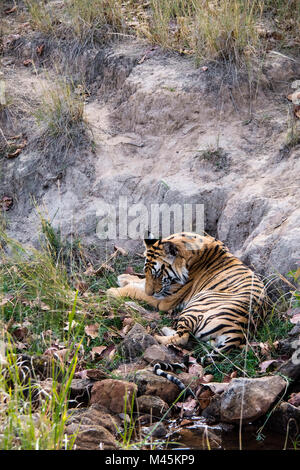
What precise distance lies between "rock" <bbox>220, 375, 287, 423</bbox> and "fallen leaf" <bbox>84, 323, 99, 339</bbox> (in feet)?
4.98

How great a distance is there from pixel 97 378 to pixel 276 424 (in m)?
1.33

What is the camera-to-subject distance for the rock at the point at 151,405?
181 inches

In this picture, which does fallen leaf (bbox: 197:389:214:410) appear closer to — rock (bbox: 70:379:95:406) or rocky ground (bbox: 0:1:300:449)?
rocky ground (bbox: 0:1:300:449)

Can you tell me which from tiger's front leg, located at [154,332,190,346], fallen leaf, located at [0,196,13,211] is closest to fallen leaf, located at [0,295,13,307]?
tiger's front leg, located at [154,332,190,346]

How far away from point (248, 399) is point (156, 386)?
2.30 feet

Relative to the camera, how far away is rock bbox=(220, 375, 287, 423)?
4.37 m

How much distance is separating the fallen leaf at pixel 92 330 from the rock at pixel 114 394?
99 centimetres

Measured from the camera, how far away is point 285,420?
170 inches

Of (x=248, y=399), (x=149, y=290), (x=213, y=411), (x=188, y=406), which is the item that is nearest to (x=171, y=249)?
(x=149, y=290)

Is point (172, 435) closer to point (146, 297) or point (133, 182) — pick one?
point (146, 297)

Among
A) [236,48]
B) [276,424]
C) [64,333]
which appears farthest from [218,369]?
[236,48]

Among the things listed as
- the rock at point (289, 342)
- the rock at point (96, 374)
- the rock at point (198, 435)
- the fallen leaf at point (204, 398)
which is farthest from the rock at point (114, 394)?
the rock at point (289, 342)

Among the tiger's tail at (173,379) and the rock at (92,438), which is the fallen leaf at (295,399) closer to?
the tiger's tail at (173,379)
